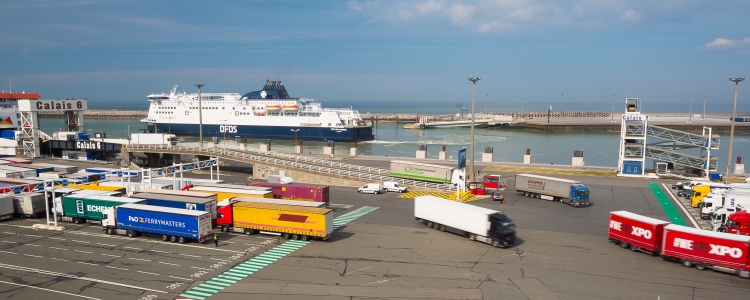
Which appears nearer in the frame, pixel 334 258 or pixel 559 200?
pixel 334 258

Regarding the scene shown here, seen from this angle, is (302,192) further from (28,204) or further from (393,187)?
(28,204)

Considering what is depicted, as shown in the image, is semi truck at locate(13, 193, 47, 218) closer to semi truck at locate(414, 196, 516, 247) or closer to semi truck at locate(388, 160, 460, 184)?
semi truck at locate(414, 196, 516, 247)

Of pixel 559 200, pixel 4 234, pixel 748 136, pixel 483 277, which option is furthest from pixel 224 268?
pixel 748 136

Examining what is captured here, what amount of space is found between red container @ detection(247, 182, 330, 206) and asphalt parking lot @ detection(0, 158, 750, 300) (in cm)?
413

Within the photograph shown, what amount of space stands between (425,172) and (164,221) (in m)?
19.0

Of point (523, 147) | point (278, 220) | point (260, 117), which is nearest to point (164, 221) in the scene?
point (278, 220)

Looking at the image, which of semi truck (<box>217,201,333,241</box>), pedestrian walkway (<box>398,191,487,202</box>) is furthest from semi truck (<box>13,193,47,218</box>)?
pedestrian walkway (<box>398,191,487,202</box>)

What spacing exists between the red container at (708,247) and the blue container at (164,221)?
63.6 feet

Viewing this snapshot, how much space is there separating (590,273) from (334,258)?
9809 millimetres

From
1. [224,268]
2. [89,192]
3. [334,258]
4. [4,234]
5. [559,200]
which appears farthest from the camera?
[559,200]

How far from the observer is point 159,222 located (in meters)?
21.4

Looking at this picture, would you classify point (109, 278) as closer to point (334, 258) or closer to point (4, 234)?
point (334, 258)

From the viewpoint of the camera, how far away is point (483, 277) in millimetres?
17016

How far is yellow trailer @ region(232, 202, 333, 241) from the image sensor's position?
69.7ft
